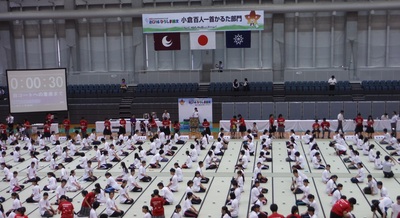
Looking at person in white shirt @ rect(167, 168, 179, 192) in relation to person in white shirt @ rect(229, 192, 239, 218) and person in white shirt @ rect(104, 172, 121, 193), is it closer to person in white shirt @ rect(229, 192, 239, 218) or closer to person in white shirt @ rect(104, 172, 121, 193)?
person in white shirt @ rect(104, 172, 121, 193)

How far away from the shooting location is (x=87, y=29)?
4422 cm

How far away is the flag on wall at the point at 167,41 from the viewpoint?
40125mm

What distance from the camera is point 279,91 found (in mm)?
39969

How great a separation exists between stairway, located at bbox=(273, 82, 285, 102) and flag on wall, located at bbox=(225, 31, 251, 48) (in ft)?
14.4

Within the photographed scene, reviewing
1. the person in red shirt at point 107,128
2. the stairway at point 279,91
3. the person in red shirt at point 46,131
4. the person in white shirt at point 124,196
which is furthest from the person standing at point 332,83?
the person in white shirt at point 124,196

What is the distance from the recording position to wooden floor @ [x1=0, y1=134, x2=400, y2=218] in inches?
740

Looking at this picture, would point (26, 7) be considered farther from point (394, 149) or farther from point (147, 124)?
point (394, 149)

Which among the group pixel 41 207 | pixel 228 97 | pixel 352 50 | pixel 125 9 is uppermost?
pixel 125 9

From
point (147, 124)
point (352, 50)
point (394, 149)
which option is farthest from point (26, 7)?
point (394, 149)

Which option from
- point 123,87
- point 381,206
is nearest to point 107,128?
point 123,87

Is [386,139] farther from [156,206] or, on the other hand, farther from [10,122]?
[10,122]

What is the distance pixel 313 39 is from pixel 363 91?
256 inches

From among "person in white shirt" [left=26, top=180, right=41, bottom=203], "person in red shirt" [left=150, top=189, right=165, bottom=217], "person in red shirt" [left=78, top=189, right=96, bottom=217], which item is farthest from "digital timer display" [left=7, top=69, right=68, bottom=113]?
"person in red shirt" [left=150, top=189, right=165, bottom=217]

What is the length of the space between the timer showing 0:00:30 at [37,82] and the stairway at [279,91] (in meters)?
16.9
